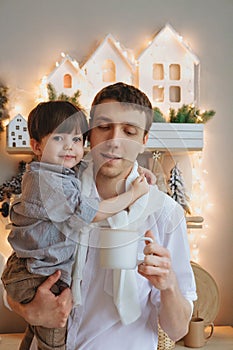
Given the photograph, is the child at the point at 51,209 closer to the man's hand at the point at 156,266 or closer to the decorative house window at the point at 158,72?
the man's hand at the point at 156,266

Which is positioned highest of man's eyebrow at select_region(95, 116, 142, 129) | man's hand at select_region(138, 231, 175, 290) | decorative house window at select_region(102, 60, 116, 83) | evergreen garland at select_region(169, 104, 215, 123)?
decorative house window at select_region(102, 60, 116, 83)

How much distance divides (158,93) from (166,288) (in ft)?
5.60

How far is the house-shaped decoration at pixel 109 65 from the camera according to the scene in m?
2.61

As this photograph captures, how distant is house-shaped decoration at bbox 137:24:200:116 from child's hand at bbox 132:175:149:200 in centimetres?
163

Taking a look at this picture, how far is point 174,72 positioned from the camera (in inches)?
107

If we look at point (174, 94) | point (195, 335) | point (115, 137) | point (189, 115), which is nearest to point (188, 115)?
point (189, 115)

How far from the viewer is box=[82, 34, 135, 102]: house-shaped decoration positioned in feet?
8.57

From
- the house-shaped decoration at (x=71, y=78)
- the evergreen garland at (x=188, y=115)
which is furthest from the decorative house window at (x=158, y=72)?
the house-shaped decoration at (x=71, y=78)

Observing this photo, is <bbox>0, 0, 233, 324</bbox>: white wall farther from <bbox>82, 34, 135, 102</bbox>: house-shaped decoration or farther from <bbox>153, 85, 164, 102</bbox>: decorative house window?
<bbox>153, 85, 164, 102</bbox>: decorative house window

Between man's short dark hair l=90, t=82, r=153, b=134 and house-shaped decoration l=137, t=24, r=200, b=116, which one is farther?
house-shaped decoration l=137, t=24, r=200, b=116

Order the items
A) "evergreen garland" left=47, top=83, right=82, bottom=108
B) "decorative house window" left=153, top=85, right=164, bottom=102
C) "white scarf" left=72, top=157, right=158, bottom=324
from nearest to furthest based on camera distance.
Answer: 1. "white scarf" left=72, top=157, right=158, bottom=324
2. "evergreen garland" left=47, top=83, right=82, bottom=108
3. "decorative house window" left=153, top=85, right=164, bottom=102

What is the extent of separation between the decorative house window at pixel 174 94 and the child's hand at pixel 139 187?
1.68 meters

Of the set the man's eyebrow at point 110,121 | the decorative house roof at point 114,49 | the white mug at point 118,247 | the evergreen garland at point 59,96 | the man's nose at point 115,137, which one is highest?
the decorative house roof at point 114,49

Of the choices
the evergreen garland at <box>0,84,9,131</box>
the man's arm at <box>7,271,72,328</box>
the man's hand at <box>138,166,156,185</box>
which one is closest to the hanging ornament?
the man's hand at <box>138,166,156,185</box>
